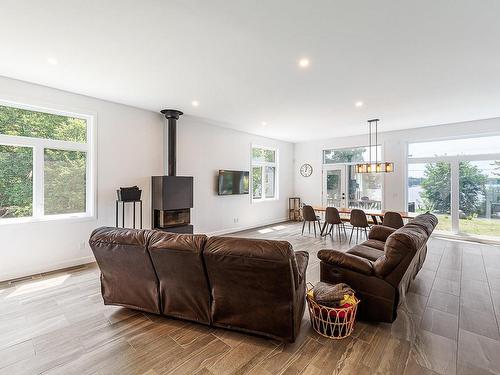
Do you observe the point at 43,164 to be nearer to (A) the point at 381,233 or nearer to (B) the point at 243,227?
(B) the point at 243,227

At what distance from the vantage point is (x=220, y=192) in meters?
6.65

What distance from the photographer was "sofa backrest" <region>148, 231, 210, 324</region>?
219 cm

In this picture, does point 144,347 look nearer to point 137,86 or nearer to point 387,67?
point 137,86

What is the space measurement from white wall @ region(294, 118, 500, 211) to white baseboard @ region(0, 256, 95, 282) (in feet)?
22.7

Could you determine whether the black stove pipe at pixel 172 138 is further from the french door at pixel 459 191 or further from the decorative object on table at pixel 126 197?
the french door at pixel 459 191

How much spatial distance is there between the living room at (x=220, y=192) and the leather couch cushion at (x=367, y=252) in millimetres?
38

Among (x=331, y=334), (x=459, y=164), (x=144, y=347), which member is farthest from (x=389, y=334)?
(x=459, y=164)

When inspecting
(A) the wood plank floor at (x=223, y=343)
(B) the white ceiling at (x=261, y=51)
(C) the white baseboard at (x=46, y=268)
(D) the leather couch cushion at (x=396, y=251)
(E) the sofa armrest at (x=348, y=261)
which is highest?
(B) the white ceiling at (x=261, y=51)

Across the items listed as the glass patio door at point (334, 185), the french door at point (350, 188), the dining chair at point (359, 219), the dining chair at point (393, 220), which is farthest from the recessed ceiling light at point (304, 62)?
the glass patio door at point (334, 185)

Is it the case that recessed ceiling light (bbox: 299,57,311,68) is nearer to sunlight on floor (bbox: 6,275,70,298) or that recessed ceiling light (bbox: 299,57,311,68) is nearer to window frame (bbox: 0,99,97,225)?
window frame (bbox: 0,99,97,225)

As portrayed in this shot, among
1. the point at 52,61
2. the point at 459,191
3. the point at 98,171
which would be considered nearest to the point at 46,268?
the point at 98,171

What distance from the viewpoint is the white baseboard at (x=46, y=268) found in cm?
371

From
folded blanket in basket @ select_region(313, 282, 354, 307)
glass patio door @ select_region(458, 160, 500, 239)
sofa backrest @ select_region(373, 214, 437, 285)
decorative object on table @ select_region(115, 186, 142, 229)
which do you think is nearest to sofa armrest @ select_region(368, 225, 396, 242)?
sofa backrest @ select_region(373, 214, 437, 285)

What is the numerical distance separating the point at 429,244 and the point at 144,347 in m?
6.22
